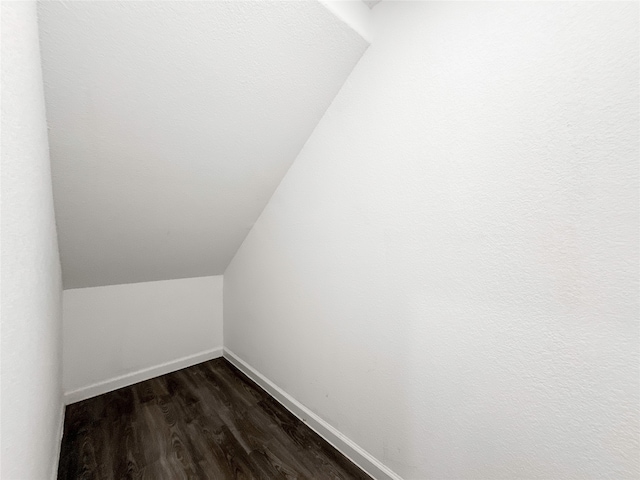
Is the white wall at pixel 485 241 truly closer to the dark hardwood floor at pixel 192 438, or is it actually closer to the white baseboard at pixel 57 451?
the dark hardwood floor at pixel 192 438

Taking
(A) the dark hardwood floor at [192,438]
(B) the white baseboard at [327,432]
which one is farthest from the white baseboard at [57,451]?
(B) the white baseboard at [327,432]

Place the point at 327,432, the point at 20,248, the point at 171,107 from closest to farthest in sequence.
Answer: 1. the point at 20,248
2. the point at 171,107
3. the point at 327,432

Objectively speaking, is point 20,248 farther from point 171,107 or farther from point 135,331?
point 135,331

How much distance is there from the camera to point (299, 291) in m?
1.84

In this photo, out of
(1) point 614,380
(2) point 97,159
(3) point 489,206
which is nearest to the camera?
(1) point 614,380

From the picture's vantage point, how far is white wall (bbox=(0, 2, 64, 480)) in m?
0.55

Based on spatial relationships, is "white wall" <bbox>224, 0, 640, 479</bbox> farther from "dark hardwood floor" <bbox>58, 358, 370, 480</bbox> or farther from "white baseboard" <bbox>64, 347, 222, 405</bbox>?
"white baseboard" <bbox>64, 347, 222, 405</bbox>

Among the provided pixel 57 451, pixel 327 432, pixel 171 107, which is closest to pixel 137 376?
pixel 57 451

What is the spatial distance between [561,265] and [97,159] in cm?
185

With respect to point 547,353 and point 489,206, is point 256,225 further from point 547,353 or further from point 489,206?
point 547,353

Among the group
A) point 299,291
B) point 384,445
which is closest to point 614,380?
point 384,445

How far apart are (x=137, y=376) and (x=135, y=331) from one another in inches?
13.6

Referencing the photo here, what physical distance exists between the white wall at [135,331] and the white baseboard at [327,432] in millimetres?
620

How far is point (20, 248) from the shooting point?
0.66 m
